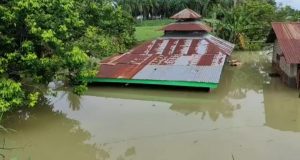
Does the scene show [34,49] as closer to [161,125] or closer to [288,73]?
[161,125]

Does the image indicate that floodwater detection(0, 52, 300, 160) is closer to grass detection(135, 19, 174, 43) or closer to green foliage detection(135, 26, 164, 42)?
grass detection(135, 19, 174, 43)

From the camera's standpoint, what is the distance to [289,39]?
1539 cm

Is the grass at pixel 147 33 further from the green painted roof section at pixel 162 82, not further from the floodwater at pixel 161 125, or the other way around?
the floodwater at pixel 161 125

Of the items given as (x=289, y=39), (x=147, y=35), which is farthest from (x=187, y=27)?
(x=147, y=35)

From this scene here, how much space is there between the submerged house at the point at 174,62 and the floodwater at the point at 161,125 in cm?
54

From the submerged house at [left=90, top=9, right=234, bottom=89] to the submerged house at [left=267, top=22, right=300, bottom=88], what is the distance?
242 centimetres

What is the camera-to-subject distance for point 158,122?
10.7m

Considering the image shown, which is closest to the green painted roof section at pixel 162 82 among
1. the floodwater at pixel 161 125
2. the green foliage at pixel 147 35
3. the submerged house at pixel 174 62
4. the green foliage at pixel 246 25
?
the submerged house at pixel 174 62

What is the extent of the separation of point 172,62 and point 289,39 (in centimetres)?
484

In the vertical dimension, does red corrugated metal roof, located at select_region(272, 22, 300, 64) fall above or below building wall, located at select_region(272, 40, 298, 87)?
above

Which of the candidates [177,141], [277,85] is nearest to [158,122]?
[177,141]

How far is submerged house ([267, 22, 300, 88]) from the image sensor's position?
1398cm

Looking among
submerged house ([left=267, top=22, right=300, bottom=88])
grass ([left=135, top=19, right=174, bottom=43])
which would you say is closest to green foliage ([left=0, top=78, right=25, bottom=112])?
submerged house ([left=267, top=22, right=300, bottom=88])

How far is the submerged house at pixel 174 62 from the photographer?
14.0 metres
